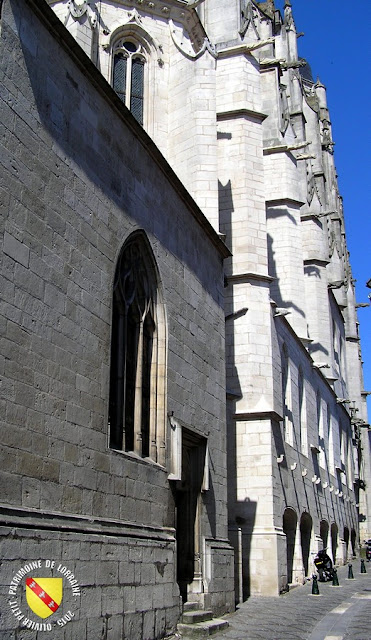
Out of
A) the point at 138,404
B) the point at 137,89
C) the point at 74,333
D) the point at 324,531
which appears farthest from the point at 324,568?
the point at 74,333

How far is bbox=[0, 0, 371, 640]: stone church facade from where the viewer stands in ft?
24.7

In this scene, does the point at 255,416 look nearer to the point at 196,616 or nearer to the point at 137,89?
the point at 196,616

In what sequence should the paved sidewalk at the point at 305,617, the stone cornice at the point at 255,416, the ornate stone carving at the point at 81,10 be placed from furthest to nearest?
the stone cornice at the point at 255,416, the ornate stone carving at the point at 81,10, the paved sidewalk at the point at 305,617

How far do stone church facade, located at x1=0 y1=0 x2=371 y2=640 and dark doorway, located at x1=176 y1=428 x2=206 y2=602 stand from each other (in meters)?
0.03

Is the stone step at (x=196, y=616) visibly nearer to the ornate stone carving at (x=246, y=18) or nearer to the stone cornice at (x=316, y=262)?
the ornate stone carving at (x=246, y=18)

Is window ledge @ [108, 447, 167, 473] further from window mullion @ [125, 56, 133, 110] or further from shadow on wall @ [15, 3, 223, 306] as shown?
window mullion @ [125, 56, 133, 110]

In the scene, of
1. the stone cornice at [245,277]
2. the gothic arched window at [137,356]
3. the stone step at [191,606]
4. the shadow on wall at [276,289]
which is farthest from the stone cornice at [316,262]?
the stone step at [191,606]

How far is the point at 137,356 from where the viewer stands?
10.5 m

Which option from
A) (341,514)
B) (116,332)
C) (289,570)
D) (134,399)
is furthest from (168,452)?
(341,514)

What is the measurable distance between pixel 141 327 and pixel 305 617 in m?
5.82

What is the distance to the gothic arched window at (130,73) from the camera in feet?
57.3

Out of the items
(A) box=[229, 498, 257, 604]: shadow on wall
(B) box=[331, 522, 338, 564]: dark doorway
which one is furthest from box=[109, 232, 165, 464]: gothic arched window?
(B) box=[331, 522, 338, 564]: dark doorway

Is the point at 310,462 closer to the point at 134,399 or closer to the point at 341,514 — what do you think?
the point at 341,514

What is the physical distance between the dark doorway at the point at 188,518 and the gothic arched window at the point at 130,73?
29.0 feet
